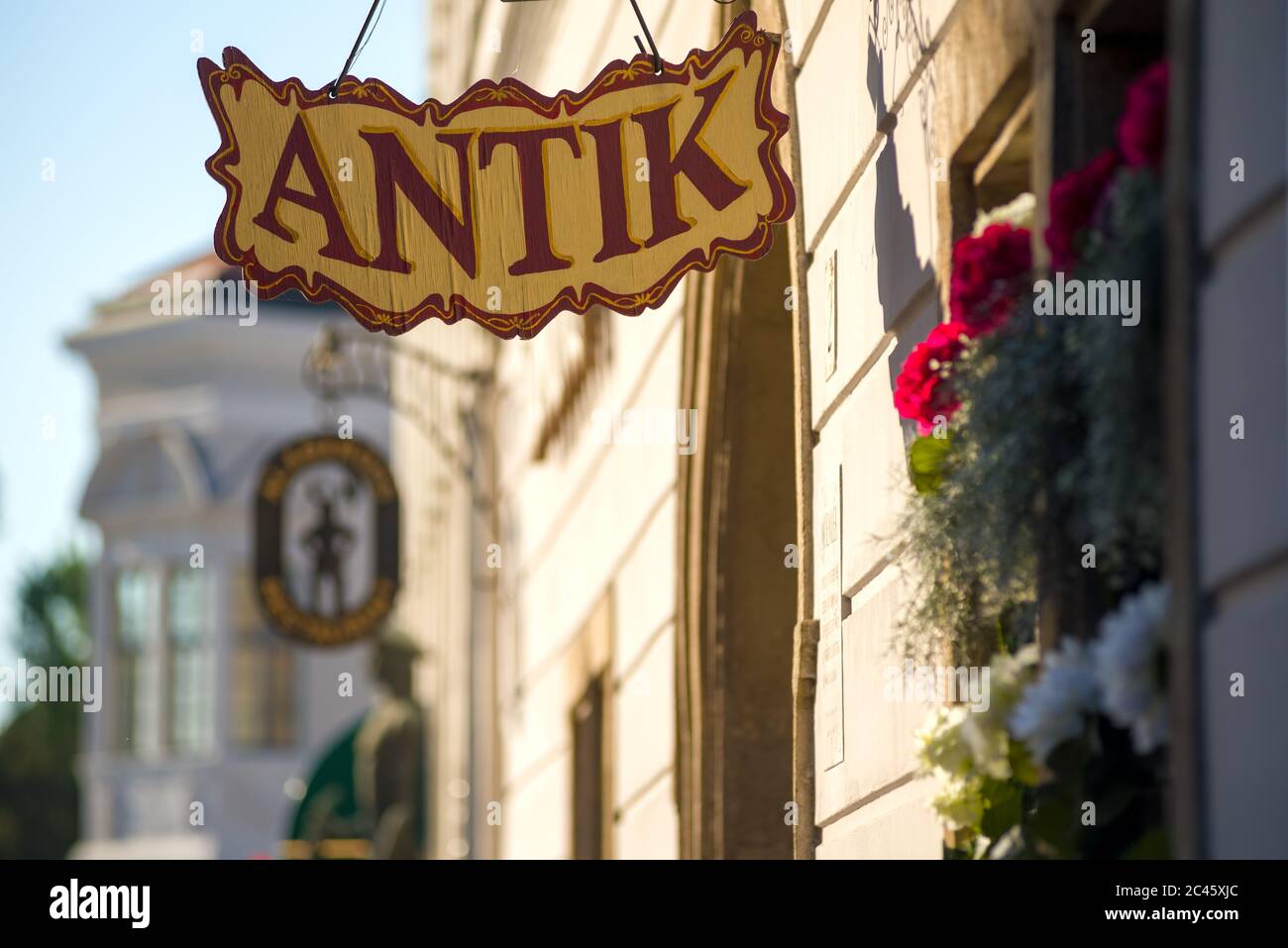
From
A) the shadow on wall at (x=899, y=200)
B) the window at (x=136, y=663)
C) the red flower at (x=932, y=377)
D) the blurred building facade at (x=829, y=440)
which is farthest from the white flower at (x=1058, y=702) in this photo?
the window at (x=136, y=663)

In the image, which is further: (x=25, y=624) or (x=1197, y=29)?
(x=25, y=624)

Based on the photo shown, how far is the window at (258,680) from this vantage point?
27281mm

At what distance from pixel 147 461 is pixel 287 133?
977 inches

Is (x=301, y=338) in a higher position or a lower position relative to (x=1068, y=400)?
higher

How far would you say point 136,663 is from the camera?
1092 inches

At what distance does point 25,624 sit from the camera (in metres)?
41.4

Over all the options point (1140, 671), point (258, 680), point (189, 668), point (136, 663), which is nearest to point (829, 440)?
point (1140, 671)

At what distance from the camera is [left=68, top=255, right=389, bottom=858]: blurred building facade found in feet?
88.4

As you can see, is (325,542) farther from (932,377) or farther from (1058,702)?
(1058,702)

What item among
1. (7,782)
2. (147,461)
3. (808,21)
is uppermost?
(147,461)
